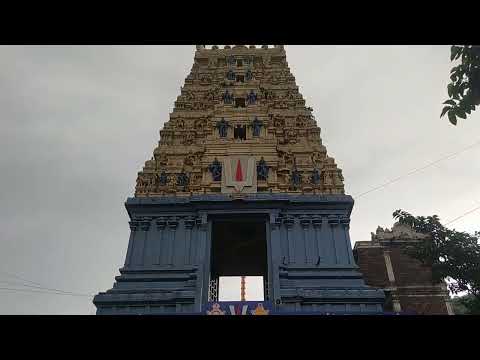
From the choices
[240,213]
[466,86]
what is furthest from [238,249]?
[466,86]

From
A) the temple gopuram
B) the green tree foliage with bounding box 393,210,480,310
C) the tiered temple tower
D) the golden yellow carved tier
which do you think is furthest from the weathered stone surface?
the golden yellow carved tier

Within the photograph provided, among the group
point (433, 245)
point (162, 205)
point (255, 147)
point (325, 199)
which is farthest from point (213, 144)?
point (433, 245)

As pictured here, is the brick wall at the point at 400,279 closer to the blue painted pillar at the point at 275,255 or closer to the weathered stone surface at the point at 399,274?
the weathered stone surface at the point at 399,274

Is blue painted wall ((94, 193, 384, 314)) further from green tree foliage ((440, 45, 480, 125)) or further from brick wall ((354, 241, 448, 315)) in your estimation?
green tree foliage ((440, 45, 480, 125))

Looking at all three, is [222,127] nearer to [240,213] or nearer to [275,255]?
[240,213]

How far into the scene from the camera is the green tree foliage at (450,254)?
14383 mm

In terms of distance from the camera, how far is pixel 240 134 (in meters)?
18.1

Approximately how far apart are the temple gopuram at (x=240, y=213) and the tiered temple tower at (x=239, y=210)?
Result: 0.04 metres

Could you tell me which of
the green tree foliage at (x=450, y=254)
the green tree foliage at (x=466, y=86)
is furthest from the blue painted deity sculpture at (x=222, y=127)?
the green tree foliage at (x=466, y=86)

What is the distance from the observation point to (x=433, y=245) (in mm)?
15430

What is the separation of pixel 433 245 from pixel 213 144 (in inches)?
342

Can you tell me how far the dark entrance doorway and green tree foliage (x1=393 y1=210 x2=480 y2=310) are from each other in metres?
5.62

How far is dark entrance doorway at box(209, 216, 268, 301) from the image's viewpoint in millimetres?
15985

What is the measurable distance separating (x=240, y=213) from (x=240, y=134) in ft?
14.6
